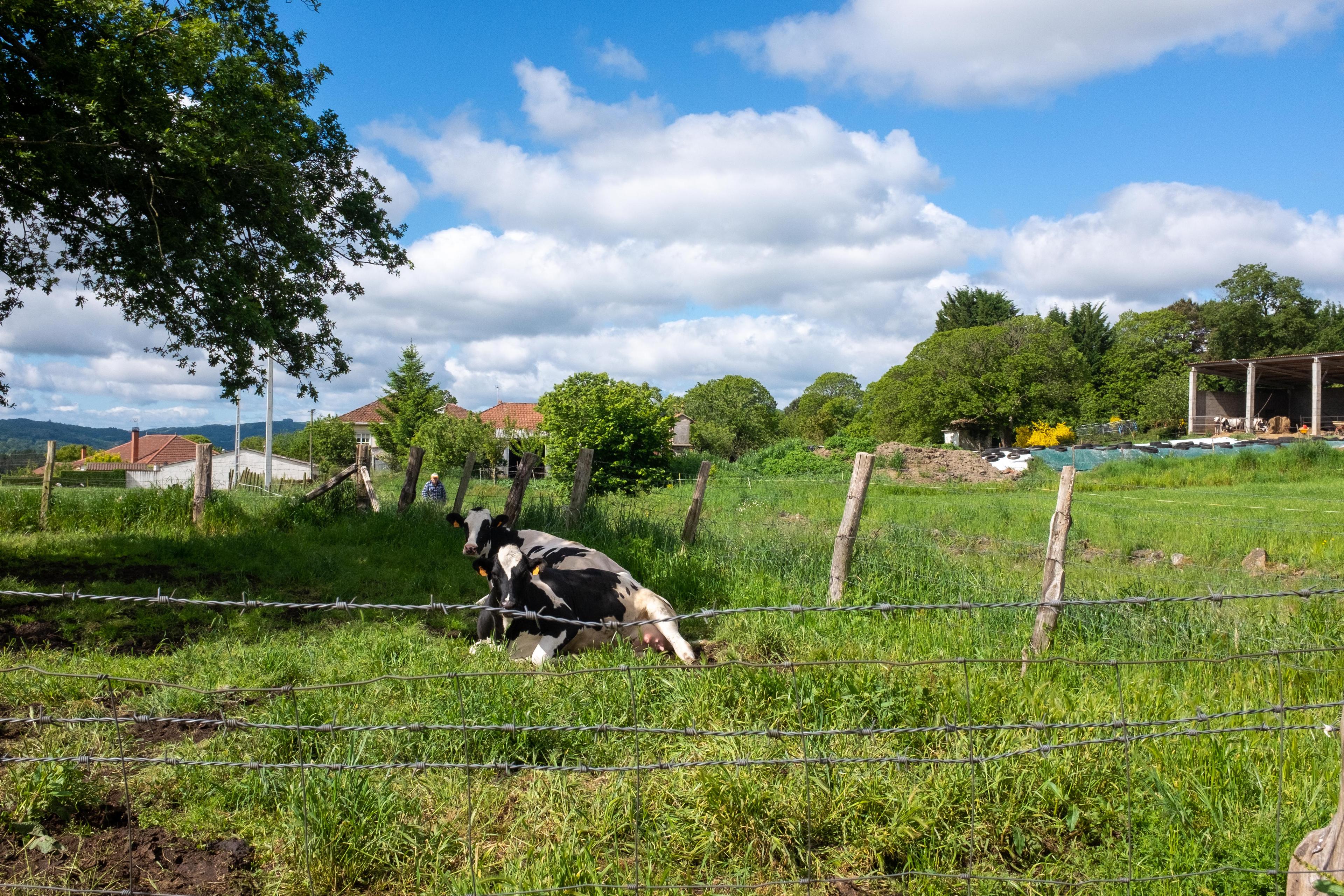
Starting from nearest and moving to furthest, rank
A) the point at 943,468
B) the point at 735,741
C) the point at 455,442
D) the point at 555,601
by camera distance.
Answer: the point at 735,741 < the point at 555,601 < the point at 943,468 < the point at 455,442

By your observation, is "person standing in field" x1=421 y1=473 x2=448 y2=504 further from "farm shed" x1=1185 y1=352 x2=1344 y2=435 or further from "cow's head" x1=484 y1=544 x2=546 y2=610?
"farm shed" x1=1185 y1=352 x2=1344 y2=435

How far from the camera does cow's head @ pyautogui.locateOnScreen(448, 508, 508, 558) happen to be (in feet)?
22.4

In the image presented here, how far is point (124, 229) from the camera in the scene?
989 cm

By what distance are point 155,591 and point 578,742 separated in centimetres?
641

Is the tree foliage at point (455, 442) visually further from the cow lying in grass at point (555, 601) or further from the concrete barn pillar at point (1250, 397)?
the concrete barn pillar at point (1250, 397)

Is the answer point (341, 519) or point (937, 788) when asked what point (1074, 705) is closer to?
point (937, 788)

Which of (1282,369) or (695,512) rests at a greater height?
(1282,369)

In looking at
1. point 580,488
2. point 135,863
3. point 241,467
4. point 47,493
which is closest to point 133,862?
point 135,863

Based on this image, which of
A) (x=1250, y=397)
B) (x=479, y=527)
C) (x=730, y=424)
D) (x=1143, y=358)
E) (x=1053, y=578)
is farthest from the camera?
(x=730, y=424)

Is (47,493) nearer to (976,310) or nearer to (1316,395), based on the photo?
(1316,395)

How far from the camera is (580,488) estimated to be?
421 inches

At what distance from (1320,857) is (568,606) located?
200 inches

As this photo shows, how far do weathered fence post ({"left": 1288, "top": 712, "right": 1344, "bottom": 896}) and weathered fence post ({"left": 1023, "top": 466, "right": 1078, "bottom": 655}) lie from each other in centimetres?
301

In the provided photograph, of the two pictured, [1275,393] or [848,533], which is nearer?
[848,533]
